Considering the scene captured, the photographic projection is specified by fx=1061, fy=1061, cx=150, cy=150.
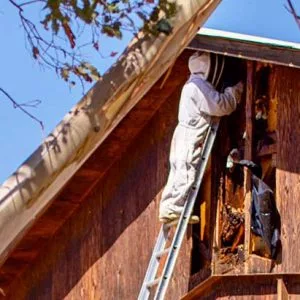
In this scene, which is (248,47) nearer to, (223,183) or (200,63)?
(200,63)

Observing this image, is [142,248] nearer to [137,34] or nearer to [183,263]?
[183,263]

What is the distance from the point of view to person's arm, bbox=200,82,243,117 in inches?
303

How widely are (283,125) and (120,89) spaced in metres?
4.89

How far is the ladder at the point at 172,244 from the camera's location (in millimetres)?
7494

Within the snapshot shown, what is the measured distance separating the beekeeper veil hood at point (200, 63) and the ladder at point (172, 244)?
390 millimetres

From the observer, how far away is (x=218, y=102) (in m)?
7.70

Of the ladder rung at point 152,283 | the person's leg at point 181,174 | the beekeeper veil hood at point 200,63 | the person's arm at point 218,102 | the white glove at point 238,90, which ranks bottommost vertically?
the ladder rung at point 152,283

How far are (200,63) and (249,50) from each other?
0.67 meters

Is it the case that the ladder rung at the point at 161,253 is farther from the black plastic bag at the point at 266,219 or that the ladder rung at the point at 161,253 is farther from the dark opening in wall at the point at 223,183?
the black plastic bag at the point at 266,219

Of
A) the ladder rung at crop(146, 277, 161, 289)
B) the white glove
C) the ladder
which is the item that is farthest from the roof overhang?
the ladder rung at crop(146, 277, 161, 289)

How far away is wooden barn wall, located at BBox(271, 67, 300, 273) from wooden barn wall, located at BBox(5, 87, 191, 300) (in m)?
1.07

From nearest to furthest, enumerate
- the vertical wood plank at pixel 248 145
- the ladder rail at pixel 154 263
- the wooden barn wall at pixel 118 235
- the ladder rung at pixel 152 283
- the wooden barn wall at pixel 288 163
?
the wooden barn wall at pixel 288 163 < the vertical wood plank at pixel 248 145 < the ladder rung at pixel 152 283 < the ladder rail at pixel 154 263 < the wooden barn wall at pixel 118 235

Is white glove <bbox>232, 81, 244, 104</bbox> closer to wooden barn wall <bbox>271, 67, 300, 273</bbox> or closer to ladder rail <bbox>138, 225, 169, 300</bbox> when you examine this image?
wooden barn wall <bbox>271, 67, 300, 273</bbox>

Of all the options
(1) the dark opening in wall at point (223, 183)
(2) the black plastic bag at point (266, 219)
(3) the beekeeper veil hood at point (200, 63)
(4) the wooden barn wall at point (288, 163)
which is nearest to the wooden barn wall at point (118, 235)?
(1) the dark opening in wall at point (223, 183)
